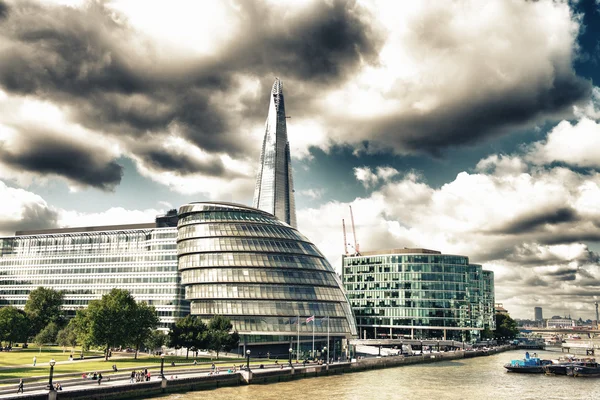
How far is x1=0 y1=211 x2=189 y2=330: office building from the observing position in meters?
144

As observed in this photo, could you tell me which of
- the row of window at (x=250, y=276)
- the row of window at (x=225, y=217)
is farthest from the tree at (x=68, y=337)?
the row of window at (x=225, y=217)

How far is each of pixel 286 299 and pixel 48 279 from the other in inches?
3368

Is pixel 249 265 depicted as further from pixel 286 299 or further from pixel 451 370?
pixel 451 370

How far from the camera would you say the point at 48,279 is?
546ft

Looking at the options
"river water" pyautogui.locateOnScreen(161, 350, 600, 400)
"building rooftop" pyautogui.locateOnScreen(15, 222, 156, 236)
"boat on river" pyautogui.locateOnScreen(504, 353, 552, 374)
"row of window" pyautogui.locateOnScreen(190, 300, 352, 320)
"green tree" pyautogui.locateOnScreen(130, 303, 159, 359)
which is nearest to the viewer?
"river water" pyautogui.locateOnScreen(161, 350, 600, 400)

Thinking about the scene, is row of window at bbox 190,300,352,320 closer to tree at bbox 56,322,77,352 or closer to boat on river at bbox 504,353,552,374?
tree at bbox 56,322,77,352

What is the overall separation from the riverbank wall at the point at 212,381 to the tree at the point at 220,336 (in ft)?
53.1

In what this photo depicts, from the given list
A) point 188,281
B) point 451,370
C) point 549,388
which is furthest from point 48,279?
point 549,388

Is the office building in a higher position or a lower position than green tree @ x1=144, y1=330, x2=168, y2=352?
higher

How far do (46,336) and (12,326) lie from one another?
25.5 feet

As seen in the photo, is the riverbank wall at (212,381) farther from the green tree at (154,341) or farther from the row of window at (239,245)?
the row of window at (239,245)

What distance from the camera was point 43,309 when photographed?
148m

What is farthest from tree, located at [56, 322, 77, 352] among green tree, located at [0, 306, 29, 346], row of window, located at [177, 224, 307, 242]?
row of window, located at [177, 224, 307, 242]

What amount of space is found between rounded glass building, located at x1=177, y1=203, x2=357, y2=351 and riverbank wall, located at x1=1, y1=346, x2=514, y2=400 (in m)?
11.9
